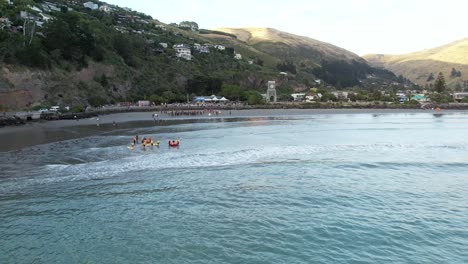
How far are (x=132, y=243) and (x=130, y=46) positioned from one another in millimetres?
118720

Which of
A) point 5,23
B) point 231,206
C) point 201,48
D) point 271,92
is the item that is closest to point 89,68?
point 5,23

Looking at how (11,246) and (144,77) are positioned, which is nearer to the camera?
(11,246)

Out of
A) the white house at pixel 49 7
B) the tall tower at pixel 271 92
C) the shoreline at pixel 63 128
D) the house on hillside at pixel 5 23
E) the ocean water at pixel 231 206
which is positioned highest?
the white house at pixel 49 7

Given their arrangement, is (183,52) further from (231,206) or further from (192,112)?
(231,206)

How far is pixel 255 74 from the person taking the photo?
163875mm

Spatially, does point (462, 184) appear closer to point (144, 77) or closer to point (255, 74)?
point (144, 77)

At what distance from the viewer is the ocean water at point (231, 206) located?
632 inches

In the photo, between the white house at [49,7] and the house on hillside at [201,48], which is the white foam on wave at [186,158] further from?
the house on hillside at [201,48]

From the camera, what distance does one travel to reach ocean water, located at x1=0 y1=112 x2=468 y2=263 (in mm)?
16047

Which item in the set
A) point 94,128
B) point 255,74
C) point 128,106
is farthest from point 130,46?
point 94,128

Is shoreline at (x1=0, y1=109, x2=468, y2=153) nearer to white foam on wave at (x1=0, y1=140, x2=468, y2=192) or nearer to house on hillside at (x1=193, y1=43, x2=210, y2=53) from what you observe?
white foam on wave at (x1=0, y1=140, x2=468, y2=192)

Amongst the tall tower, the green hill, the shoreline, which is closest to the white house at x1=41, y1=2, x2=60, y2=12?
the green hill

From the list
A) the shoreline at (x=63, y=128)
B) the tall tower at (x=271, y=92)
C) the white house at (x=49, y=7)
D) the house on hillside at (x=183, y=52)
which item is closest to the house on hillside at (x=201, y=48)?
the house on hillside at (x=183, y=52)

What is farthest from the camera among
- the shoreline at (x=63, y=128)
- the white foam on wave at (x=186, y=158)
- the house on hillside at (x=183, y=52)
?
the house on hillside at (x=183, y=52)
